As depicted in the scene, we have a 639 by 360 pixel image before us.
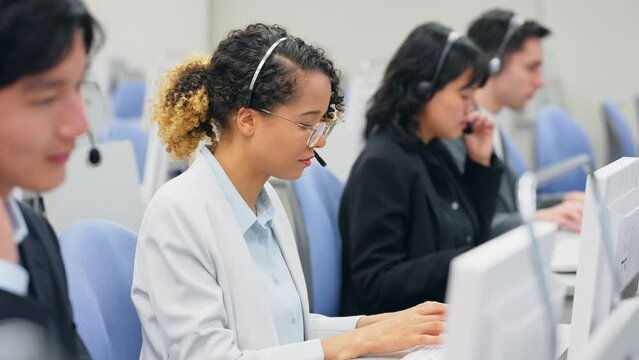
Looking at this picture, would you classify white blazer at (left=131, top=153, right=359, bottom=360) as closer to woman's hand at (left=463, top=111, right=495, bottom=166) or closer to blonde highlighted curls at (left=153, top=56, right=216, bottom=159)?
blonde highlighted curls at (left=153, top=56, right=216, bottom=159)

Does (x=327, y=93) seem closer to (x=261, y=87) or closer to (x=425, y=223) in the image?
(x=261, y=87)

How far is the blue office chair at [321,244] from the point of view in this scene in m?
1.99

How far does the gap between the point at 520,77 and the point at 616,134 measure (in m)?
1.26

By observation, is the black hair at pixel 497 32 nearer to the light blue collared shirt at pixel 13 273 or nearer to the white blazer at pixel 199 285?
the white blazer at pixel 199 285

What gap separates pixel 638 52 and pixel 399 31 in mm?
1508

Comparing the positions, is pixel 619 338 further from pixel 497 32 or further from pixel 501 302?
pixel 497 32

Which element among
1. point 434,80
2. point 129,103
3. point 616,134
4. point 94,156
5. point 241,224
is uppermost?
point 434,80

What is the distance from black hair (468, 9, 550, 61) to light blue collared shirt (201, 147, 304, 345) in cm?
157

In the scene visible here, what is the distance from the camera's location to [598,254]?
46.0 inches

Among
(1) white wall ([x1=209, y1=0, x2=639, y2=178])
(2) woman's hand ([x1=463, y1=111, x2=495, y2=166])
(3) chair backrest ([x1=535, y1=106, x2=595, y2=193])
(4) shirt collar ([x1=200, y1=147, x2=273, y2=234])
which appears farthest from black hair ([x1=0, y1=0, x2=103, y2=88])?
(1) white wall ([x1=209, y1=0, x2=639, y2=178])

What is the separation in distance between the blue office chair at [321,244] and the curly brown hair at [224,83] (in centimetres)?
52

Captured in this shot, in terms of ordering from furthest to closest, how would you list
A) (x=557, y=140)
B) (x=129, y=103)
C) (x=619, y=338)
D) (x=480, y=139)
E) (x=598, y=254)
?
1. (x=129, y=103)
2. (x=557, y=140)
3. (x=480, y=139)
4. (x=598, y=254)
5. (x=619, y=338)

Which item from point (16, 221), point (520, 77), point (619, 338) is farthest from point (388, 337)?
point (520, 77)

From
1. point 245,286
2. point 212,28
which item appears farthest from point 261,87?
point 212,28
